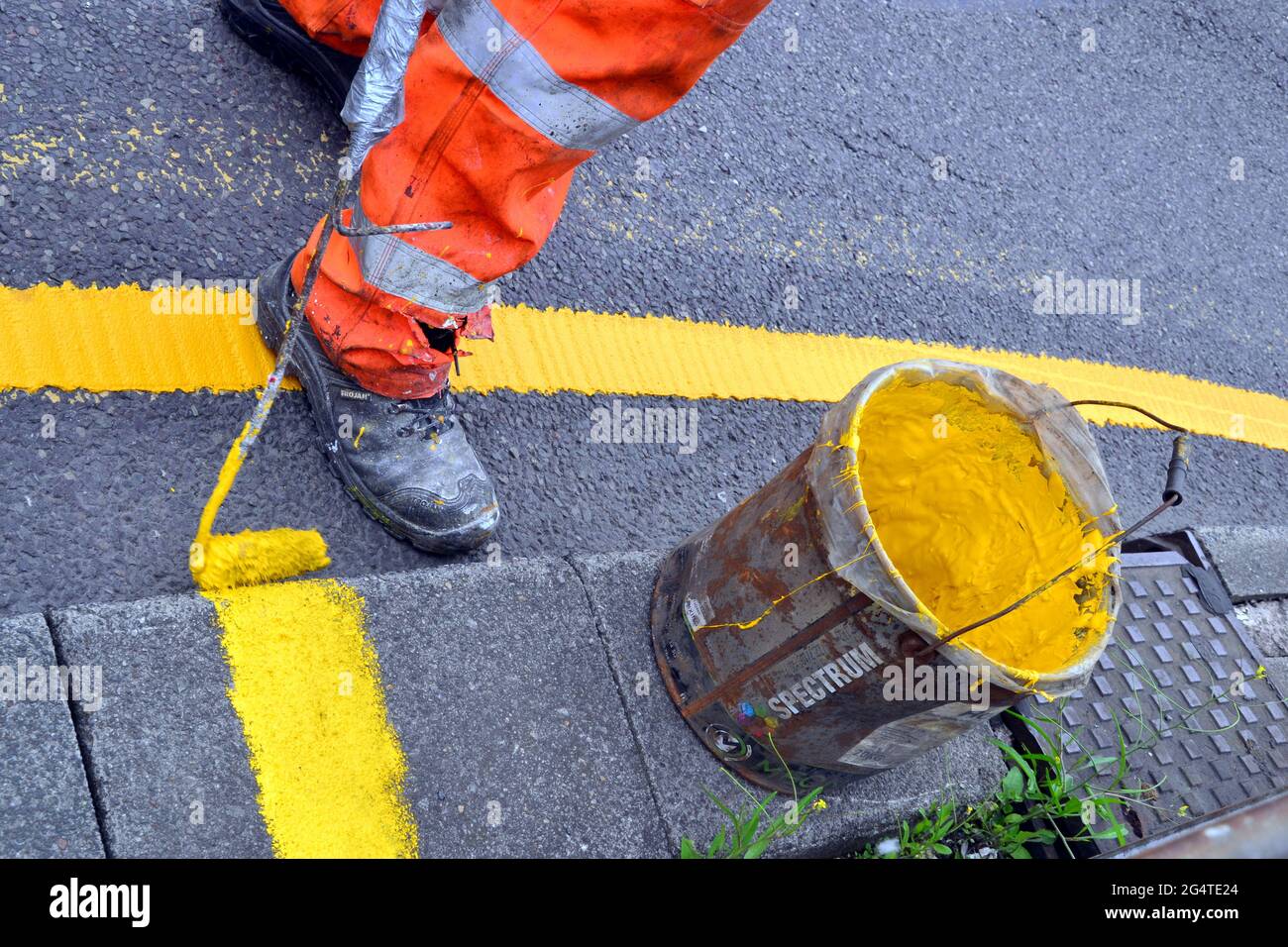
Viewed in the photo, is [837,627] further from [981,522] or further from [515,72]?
[515,72]

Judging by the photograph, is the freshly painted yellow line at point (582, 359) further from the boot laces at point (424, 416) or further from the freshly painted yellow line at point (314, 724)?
the freshly painted yellow line at point (314, 724)

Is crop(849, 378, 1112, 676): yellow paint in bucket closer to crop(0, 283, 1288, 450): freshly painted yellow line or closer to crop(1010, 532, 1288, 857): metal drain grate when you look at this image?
crop(1010, 532, 1288, 857): metal drain grate

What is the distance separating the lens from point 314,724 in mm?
1732

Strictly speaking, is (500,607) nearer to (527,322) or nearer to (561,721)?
(561,721)

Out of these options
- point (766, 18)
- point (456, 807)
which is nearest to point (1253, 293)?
point (766, 18)

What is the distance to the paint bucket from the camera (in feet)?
5.21

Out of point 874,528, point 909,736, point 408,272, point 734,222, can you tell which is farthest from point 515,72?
point 734,222

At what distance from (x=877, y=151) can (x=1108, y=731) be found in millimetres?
2017

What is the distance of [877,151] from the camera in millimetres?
3510

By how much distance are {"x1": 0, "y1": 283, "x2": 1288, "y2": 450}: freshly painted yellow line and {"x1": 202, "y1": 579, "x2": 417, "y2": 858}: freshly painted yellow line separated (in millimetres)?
566

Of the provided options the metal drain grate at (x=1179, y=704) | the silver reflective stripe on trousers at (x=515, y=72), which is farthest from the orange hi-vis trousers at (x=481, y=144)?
the metal drain grate at (x=1179, y=704)

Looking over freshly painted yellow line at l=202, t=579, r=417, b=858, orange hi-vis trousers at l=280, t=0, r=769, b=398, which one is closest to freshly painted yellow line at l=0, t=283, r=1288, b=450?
orange hi-vis trousers at l=280, t=0, r=769, b=398

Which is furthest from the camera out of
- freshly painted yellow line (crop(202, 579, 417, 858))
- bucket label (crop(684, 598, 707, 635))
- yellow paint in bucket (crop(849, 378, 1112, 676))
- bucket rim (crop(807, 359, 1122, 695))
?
bucket label (crop(684, 598, 707, 635))
